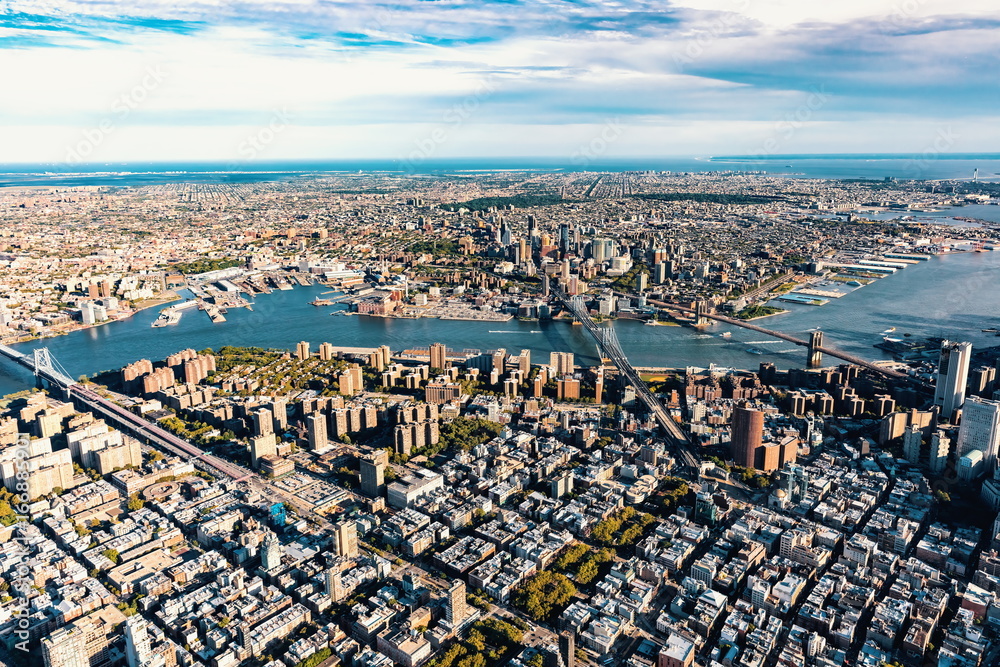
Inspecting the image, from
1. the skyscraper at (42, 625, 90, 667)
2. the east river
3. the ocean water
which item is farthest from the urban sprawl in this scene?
the ocean water

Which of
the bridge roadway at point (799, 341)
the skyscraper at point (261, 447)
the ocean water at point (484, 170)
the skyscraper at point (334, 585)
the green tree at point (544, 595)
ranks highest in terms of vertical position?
the ocean water at point (484, 170)

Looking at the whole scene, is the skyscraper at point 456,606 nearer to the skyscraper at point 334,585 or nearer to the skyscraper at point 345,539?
the skyscraper at point 334,585

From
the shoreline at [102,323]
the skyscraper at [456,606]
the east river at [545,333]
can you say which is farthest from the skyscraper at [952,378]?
the shoreline at [102,323]

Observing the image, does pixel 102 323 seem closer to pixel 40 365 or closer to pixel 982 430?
pixel 40 365

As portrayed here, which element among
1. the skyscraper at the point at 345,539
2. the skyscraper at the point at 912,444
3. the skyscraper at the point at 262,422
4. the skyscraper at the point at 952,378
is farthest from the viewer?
the skyscraper at the point at 952,378

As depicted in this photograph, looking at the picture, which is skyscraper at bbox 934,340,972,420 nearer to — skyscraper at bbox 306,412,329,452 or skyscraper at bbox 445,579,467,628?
skyscraper at bbox 445,579,467,628

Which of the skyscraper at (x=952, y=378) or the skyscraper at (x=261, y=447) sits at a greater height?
the skyscraper at (x=952, y=378)

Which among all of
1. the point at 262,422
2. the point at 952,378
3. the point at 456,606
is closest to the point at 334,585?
the point at 456,606

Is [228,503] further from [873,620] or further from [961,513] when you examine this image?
[961,513]
